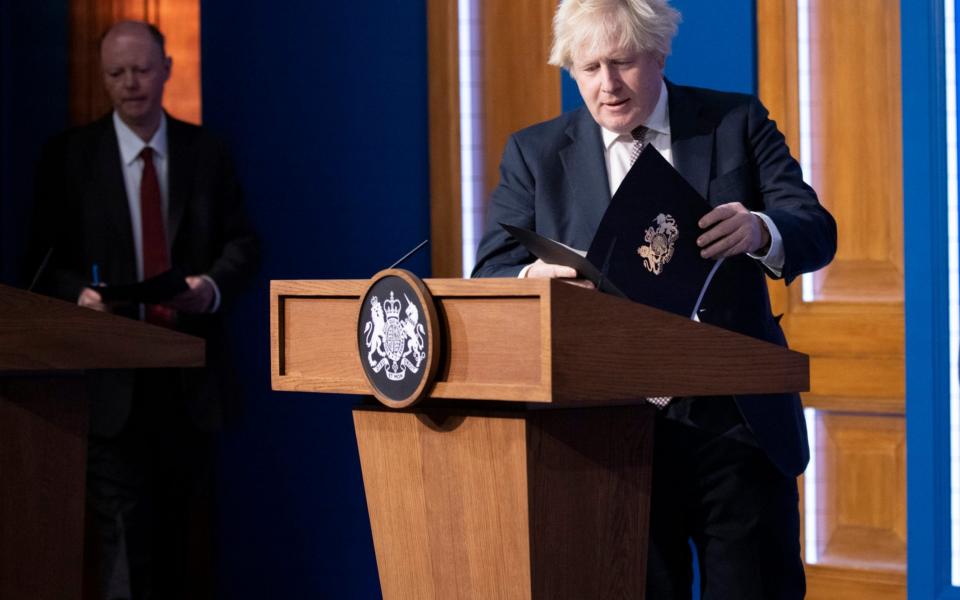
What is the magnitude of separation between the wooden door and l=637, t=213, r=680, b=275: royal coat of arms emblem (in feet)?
5.73

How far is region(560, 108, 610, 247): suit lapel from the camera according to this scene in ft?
7.61

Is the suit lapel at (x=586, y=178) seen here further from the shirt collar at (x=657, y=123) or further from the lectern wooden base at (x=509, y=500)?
the lectern wooden base at (x=509, y=500)

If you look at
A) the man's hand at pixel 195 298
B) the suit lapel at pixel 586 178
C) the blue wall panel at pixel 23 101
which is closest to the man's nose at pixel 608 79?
the suit lapel at pixel 586 178

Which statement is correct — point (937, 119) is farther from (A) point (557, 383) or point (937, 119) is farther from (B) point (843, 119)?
(A) point (557, 383)

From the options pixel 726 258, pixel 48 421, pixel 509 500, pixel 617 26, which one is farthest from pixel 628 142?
pixel 48 421

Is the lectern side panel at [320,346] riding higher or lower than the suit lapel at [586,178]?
lower

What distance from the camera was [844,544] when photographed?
356cm

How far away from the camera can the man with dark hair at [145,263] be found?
3.70m

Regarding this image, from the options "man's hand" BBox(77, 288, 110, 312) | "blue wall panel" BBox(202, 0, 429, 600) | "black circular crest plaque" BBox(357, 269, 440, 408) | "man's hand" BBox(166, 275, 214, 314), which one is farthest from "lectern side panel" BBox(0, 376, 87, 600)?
"blue wall panel" BBox(202, 0, 429, 600)

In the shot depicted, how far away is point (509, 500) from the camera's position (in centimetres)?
178

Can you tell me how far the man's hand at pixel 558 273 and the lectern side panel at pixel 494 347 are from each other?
0.15 metres

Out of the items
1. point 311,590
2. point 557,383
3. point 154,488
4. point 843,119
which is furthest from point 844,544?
point 557,383

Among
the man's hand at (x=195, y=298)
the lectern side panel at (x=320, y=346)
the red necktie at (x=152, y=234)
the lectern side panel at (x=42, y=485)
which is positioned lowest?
the lectern side panel at (x=42, y=485)

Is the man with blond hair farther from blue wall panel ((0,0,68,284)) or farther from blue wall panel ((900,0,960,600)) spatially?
blue wall panel ((0,0,68,284))
